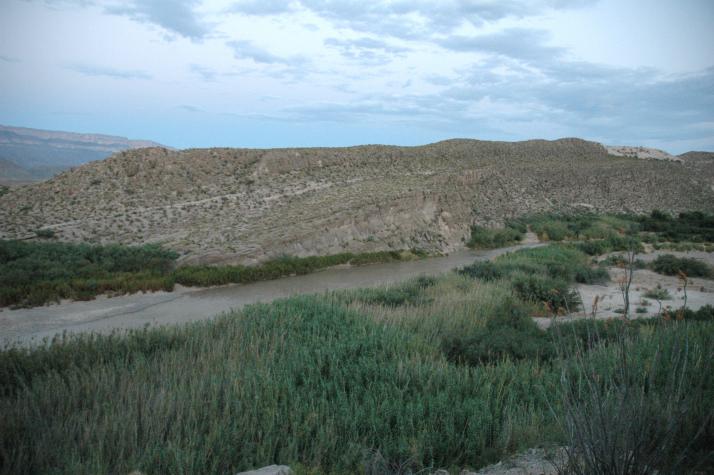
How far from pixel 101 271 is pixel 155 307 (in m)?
4.05

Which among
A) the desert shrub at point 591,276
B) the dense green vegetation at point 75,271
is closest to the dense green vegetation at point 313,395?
the dense green vegetation at point 75,271

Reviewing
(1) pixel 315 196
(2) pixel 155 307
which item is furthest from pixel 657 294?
(1) pixel 315 196

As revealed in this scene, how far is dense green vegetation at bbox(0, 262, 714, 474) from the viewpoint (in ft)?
13.5

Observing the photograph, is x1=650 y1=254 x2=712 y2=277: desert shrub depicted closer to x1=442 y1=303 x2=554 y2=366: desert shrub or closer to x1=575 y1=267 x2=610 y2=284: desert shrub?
x1=575 y1=267 x2=610 y2=284: desert shrub

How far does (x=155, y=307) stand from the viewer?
12953 mm

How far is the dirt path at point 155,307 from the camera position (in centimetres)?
1055

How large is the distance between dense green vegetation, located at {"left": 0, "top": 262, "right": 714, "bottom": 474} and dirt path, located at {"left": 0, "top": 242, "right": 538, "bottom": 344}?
7.13ft

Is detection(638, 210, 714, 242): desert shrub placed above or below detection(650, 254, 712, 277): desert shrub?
above

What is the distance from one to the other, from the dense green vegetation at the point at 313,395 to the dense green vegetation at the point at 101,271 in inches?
257

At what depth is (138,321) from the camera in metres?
11.4

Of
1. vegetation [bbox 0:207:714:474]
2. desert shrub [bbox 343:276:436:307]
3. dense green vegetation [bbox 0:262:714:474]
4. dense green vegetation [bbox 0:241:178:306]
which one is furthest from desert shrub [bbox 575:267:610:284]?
dense green vegetation [bbox 0:241:178:306]

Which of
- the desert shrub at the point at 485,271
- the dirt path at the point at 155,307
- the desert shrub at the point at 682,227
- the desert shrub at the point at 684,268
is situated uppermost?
the desert shrub at the point at 682,227

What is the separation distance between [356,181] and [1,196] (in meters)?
Result: 21.2

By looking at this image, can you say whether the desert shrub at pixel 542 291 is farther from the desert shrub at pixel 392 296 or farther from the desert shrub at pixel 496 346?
the desert shrub at pixel 496 346
